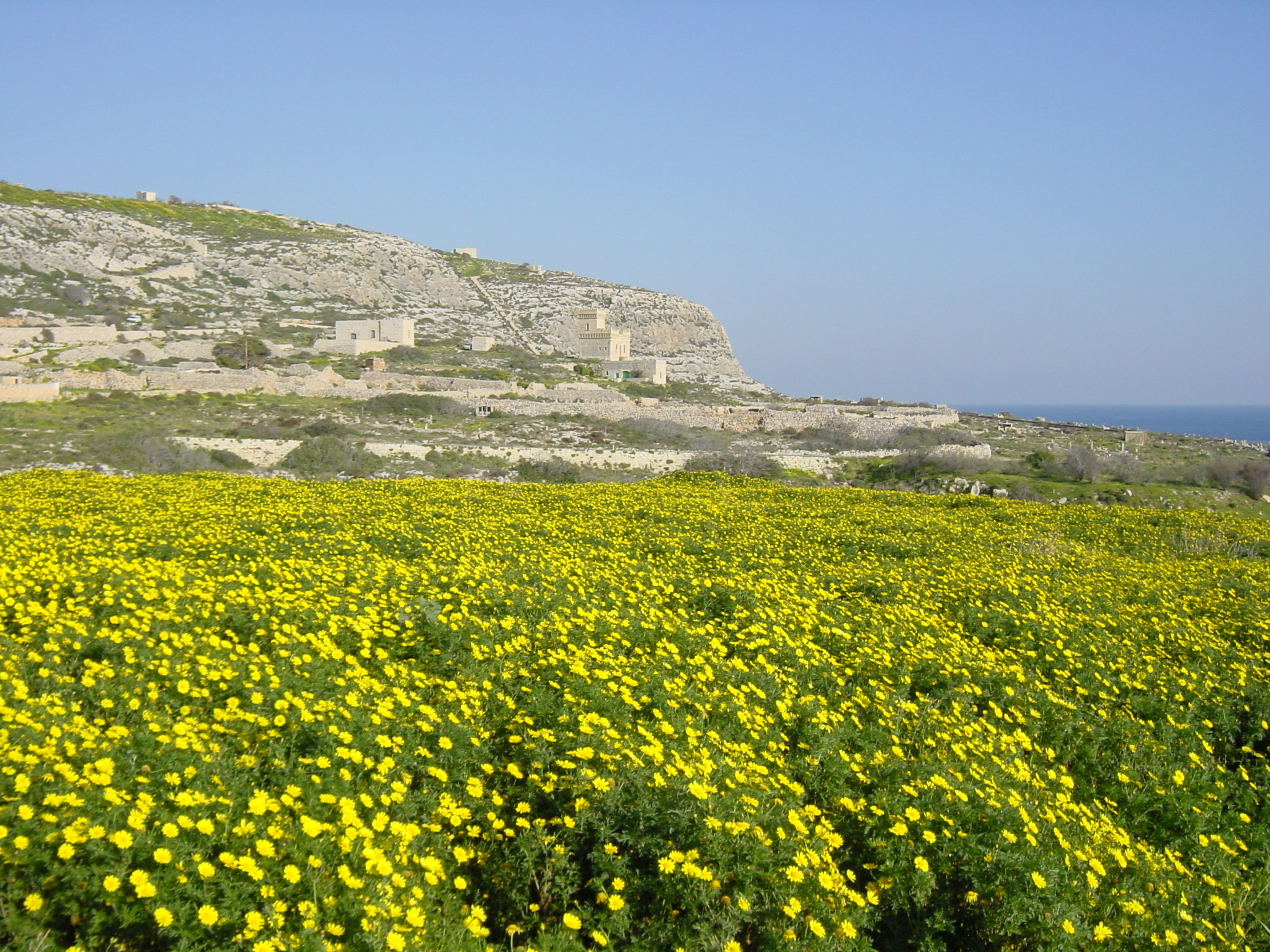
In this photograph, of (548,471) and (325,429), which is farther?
(325,429)

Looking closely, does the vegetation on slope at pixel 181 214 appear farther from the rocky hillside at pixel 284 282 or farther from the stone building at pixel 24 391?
the stone building at pixel 24 391

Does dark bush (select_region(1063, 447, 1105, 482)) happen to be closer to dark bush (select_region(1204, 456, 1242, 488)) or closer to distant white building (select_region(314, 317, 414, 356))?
dark bush (select_region(1204, 456, 1242, 488))

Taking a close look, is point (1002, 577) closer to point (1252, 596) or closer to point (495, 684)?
point (1252, 596)

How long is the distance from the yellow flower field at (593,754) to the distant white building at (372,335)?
59.8 metres

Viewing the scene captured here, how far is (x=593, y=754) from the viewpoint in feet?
15.0

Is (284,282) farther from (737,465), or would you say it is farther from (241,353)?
(737,465)

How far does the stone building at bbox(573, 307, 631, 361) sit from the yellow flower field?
251 feet

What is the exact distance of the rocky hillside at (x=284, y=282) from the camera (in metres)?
75.4

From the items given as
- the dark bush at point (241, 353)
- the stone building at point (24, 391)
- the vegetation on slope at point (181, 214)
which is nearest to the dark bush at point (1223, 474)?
the stone building at point (24, 391)

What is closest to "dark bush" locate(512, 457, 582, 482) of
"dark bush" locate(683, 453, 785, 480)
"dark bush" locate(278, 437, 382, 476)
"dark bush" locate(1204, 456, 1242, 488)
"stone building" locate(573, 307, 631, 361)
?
"dark bush" locate(683, 453, 785, 480)

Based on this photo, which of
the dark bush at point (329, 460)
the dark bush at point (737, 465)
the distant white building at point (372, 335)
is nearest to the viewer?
the dark bush at point (329, 460)

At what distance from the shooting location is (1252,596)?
1010 cm

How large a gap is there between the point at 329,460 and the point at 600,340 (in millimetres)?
59687

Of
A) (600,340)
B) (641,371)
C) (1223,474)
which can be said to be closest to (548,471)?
(1223,474)
